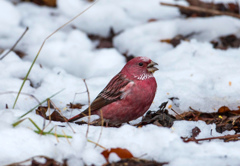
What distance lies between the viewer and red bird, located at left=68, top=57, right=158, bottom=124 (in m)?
4.31

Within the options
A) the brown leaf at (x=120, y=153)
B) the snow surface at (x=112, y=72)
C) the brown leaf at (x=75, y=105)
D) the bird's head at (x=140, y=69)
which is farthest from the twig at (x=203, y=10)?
the brown leaf at (x=120, y=153)

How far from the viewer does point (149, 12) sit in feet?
26.0

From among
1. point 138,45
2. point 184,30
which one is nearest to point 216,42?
point 184,30

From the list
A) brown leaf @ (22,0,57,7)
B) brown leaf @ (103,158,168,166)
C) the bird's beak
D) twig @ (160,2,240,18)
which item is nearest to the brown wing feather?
the bird's beak

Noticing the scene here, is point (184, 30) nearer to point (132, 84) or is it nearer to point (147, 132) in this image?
point (132, 84)

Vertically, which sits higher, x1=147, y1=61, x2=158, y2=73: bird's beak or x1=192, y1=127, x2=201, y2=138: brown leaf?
x1=147, y1=61, x2=158, y2=73: bird's beak

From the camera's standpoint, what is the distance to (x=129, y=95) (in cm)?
434

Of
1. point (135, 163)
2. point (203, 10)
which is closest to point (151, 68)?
point (135, 163)

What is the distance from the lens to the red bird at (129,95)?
4.31m

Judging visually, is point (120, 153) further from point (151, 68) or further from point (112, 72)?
point (112, 72)

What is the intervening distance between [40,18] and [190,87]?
354 centimetres

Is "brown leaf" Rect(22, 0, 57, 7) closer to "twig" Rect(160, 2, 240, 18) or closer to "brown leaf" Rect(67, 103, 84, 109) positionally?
"twig" Rect(160, 2, 240, 18)

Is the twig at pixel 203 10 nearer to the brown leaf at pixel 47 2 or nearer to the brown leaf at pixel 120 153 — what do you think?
the brown leaf at pixel 47 2

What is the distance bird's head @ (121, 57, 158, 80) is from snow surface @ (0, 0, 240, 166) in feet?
1.80
